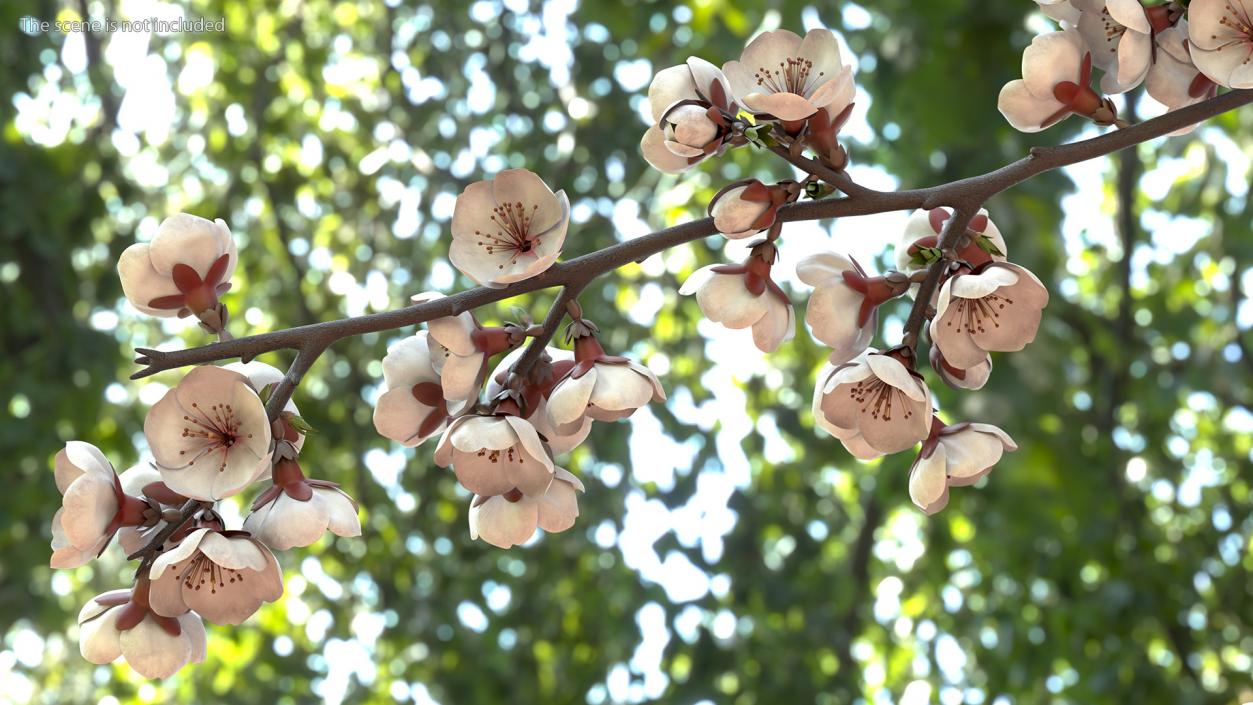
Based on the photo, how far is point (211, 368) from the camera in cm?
56

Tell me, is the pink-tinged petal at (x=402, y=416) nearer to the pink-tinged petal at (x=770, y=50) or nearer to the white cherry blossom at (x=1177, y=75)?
the pink-tinged petal at (x=770, y=50)

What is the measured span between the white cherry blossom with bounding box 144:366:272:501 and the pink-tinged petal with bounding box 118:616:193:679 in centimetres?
7

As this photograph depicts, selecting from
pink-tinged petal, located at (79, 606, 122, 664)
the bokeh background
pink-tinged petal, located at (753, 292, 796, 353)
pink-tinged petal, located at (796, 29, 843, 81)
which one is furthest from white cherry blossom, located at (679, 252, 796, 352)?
the bokeh background

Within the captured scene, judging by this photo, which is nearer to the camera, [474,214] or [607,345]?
[474,214]

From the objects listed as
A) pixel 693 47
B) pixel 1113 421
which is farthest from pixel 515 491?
pixel 1113 421

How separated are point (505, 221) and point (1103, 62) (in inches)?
12.5

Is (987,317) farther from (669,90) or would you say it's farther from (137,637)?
(137,637)

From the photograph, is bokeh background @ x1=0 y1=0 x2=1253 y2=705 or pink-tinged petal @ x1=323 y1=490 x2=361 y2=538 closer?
pink-tinged petal @ x1=323 y1=490 x2=361 y2=538

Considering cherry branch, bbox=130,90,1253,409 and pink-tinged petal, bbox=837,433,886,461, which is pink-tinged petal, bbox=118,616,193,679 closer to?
cherry branch, bbox=130,90,1253,409

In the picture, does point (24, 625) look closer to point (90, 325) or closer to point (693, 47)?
point (90, 325)

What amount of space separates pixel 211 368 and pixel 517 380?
0.14 meters

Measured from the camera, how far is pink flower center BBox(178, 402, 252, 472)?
574 millimetres

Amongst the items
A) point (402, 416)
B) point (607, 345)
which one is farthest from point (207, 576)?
point (607, 345)

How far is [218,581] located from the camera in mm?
565
